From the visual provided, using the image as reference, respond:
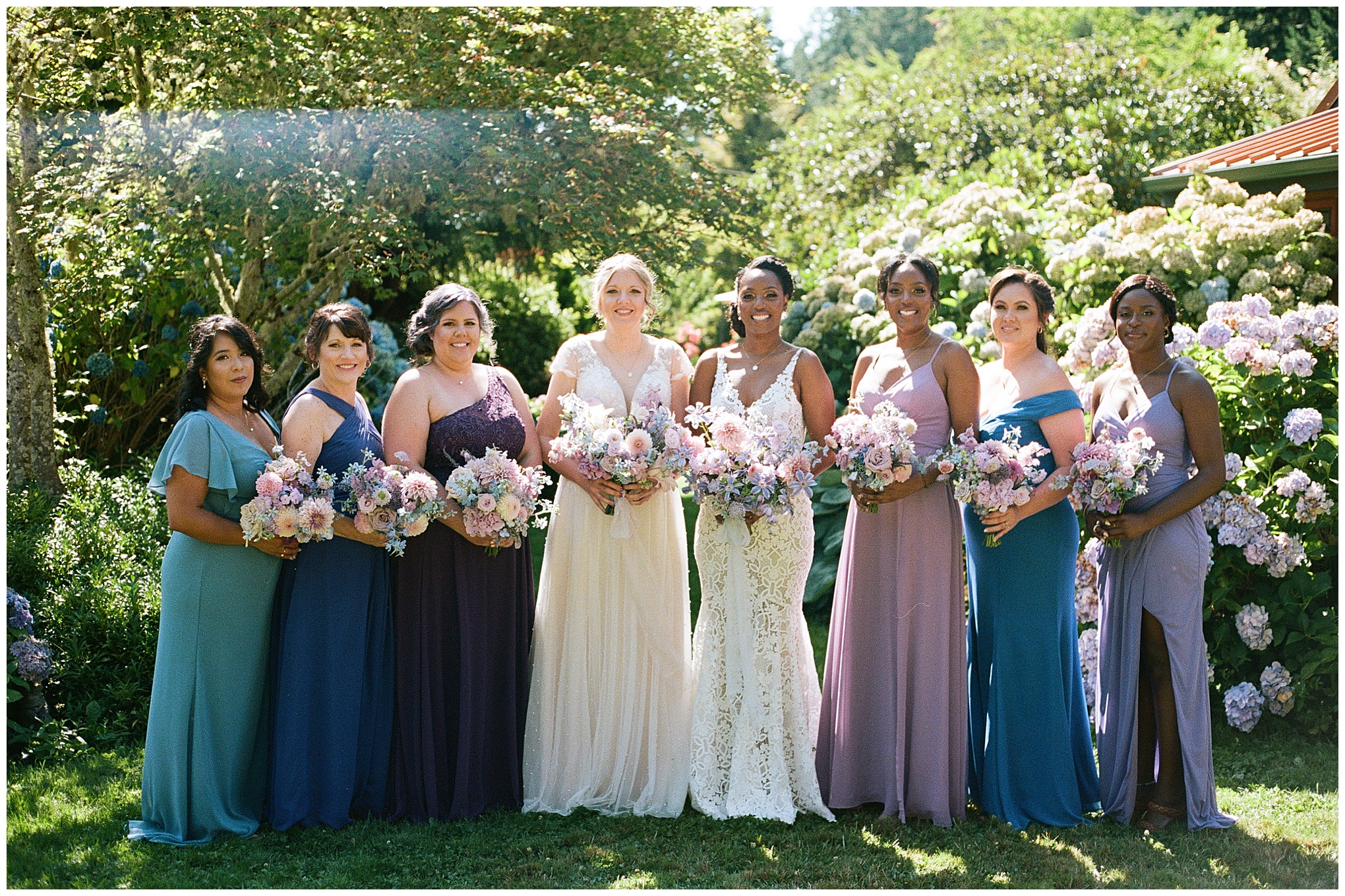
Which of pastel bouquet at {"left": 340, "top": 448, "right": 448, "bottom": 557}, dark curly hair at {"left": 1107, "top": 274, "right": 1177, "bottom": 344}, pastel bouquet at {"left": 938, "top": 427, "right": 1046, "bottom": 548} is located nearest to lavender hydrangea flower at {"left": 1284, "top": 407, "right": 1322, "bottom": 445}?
dark curly hair at {"left": 1107, "top": 274, "right": 1177, "bottom": 344}

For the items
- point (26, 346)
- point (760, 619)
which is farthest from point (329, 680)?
point (26, 346)

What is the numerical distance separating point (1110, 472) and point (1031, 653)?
2.95 ft

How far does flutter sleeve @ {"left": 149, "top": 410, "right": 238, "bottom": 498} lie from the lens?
4.56m

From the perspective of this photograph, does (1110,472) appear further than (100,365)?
No

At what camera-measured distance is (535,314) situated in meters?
18.0

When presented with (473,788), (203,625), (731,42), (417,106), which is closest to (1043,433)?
(473,788)

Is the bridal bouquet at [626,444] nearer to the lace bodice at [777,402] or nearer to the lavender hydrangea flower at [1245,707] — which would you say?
the lace bodice at [777,402]

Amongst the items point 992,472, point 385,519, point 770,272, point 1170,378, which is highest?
point 770,272

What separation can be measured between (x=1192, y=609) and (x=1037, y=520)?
2.38 feet

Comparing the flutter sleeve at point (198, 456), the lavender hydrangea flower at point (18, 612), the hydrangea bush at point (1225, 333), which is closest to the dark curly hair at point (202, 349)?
the flutter sleeve at point (198, 456)

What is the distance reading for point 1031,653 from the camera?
4.94 m

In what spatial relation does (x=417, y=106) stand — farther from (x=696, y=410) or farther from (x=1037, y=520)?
(x=1037, y=520)

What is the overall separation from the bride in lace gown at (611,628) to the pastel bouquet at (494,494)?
0.31 metres

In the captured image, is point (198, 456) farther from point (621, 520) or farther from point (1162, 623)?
point (1162, 623)
